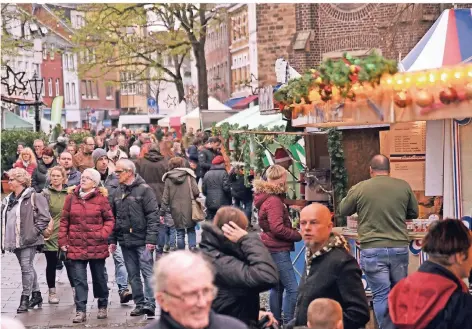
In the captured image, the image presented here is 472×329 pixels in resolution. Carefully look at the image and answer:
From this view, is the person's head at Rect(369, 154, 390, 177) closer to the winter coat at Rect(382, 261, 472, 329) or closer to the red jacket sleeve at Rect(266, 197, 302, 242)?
the red jacket sleeve at Rect(266, 197, 302, 242)

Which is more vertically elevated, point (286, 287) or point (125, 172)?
point (125, 172)

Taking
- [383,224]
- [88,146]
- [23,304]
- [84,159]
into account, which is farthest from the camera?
[88,146]

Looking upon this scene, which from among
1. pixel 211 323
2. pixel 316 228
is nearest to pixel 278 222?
pixel 316 228

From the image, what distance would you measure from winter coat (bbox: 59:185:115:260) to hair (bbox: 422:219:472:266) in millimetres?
6687

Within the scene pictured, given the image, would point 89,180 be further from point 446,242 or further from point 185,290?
point 185,290

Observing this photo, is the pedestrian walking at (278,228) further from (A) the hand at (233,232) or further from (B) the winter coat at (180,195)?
(B) the winter coat at (180,195)

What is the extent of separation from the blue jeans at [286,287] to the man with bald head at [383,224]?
51.3 inches

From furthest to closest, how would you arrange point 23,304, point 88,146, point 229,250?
point 88,146 < point 23,304 < point 229,250

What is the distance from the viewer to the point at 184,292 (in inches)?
191

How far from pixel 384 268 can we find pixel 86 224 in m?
3.81

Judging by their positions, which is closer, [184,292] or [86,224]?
[184,292]

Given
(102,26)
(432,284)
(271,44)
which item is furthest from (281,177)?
(102,26)

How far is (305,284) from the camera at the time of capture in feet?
24.9

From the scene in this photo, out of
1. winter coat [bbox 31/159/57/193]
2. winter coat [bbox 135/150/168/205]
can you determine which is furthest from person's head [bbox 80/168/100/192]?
winter coat [bbox 31/159/57/193]
